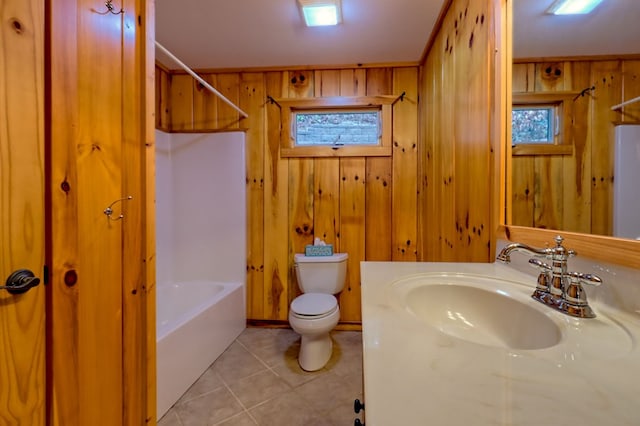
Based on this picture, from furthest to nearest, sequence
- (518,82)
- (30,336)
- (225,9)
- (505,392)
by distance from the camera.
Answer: (225,9), (518,82), (30,336), (505,392)

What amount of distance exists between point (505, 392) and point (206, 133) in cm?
264

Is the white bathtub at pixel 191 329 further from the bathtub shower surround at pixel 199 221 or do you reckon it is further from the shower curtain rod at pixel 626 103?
the shower curtain rod at pixel 626 103

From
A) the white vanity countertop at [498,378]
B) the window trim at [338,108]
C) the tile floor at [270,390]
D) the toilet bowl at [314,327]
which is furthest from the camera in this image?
the window trim at [338,108]

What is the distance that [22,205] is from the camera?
72 cm

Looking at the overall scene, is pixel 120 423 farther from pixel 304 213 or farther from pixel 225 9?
pixel 225 9

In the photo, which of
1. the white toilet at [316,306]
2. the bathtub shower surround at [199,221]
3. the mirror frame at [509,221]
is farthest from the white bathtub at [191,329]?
the mirror frame at [509,221]

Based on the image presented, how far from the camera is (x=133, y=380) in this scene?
107 cm

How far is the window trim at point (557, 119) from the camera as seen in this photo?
0.83 metres

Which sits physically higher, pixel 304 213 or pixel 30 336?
pixel 304 213

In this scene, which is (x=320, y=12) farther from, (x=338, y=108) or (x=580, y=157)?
(x=580, y=157)

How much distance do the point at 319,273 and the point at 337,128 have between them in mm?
1283

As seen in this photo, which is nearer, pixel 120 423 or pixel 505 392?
pixel 505 392

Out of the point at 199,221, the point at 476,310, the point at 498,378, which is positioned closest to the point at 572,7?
the point at 476,310

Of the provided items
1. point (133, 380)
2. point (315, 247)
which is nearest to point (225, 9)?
point (315, 247)
